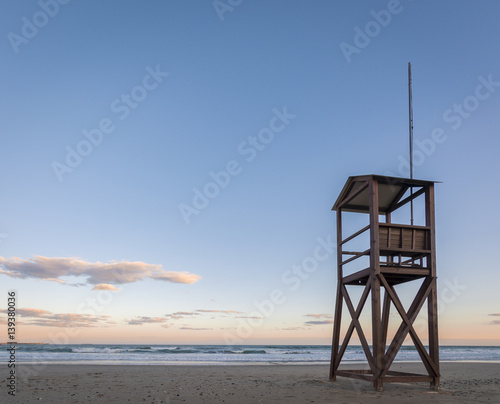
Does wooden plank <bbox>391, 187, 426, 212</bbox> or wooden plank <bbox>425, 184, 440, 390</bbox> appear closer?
wooden plank <bbox>425, 184, 440, 390</bbox>

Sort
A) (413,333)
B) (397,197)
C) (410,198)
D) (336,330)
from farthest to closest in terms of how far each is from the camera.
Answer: (397,197)
(336,330)
(410,198)
(413,333)

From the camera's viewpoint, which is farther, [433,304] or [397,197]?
[397,197]

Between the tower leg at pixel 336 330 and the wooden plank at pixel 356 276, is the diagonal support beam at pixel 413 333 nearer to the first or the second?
the wooden plank at pixel 356 276

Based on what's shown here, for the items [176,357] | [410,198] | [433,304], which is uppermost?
[410,198]

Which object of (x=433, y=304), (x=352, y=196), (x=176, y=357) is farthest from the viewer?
(x=176, y=357)

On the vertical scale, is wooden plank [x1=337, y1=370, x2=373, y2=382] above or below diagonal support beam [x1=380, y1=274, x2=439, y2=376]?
below

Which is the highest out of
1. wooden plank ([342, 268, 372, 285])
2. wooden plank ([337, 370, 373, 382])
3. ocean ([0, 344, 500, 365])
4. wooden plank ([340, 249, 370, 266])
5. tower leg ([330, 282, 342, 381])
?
wooden plank ([340, 249, 370, 266])

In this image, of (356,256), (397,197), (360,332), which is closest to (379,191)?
(397,197)

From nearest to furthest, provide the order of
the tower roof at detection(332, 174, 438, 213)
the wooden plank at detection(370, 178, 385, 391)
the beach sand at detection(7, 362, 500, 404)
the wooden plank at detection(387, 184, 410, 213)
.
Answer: the beach sand at detection(7, 362, 500, 404)
the wooden plank at detection(370, 178, 385, 391)
the tower roof at detection(332, 174, 438, 213)
the wooden plank at detection(387, 184, 410, 213)

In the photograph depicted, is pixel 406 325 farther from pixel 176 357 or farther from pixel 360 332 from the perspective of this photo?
pixel 176 357

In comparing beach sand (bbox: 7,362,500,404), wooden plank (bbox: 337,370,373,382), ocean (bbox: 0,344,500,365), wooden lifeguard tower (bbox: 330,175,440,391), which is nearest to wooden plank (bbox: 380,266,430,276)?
wooden lifeguard tower (bbox: 330,175,440,391)

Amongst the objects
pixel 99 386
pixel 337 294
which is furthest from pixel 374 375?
pixel 99 386

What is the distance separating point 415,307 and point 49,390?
31.6 ft

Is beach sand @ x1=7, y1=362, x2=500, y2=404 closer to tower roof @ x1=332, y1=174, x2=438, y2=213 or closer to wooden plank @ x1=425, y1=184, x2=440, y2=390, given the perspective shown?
wooden plank @ x1=425, y1=184, x2=440, y2=390
